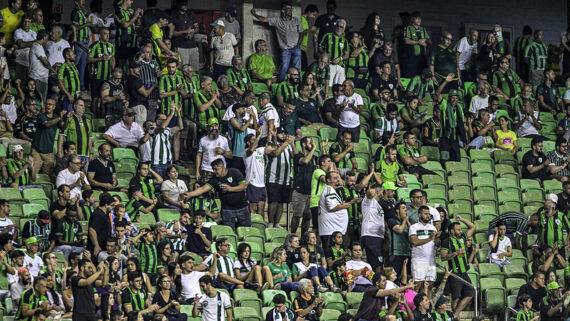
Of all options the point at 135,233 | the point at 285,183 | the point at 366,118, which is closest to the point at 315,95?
the point at 366,118

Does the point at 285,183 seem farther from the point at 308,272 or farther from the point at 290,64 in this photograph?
the point at 290,64

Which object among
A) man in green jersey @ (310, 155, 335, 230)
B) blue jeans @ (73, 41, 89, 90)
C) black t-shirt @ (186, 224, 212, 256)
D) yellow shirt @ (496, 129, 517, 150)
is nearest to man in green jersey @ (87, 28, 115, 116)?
blue jeans @ (73, 41, 89, 90)

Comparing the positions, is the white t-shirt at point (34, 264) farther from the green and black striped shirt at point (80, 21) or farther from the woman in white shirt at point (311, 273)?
the green and black striped shirt at point (80, 21)

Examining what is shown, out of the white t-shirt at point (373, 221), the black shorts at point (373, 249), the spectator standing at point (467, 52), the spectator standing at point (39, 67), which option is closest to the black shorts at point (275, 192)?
the white t-shirt at point (373, 221)

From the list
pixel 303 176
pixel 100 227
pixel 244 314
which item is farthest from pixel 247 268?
pixel 303 176

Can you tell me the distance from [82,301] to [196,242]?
2.24 metres

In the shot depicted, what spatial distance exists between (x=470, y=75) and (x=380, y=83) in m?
2.60

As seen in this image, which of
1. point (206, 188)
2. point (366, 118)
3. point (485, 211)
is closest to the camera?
point (206, 188)

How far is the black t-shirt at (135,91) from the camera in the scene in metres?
17.2

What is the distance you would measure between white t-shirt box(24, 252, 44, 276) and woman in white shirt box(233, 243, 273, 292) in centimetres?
242

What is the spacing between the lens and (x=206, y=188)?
15664 millimetres

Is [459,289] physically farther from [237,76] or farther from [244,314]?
[237,76]

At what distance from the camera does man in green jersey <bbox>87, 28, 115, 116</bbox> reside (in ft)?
57.8

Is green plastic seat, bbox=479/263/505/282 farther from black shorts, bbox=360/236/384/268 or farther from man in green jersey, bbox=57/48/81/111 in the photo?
man in green jersey, bbox=57/48/81/111
